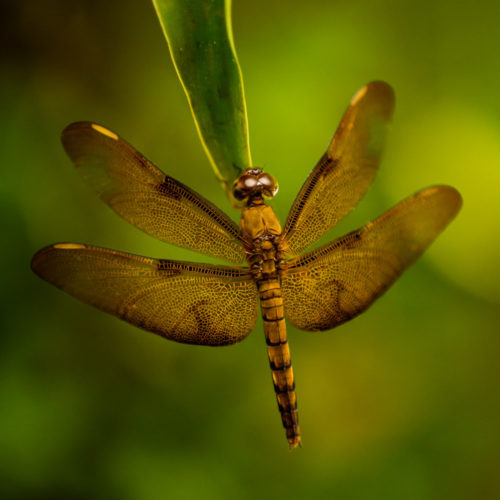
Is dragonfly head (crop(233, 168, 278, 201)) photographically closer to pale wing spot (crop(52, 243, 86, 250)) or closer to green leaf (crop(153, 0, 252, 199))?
green leaf (crop(153, 0, 252, 199))

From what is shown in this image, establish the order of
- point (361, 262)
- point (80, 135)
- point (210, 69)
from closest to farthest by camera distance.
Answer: point (210, 69) < point (80, 135) < point (361, 262)

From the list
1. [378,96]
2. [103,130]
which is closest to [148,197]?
[103,130]

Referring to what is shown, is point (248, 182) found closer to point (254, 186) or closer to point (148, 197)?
point (254, 186)

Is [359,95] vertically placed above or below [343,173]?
above

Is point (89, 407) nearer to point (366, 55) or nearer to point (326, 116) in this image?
point (326, 116)

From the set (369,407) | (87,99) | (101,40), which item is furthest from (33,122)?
(369,407)

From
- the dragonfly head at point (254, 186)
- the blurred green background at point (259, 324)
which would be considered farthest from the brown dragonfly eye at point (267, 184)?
the blurred green background at point (259, 324)

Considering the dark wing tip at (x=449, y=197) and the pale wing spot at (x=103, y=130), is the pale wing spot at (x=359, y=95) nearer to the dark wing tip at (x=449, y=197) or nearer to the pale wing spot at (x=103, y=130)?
the dark wing tip at (x=449, y=197)
